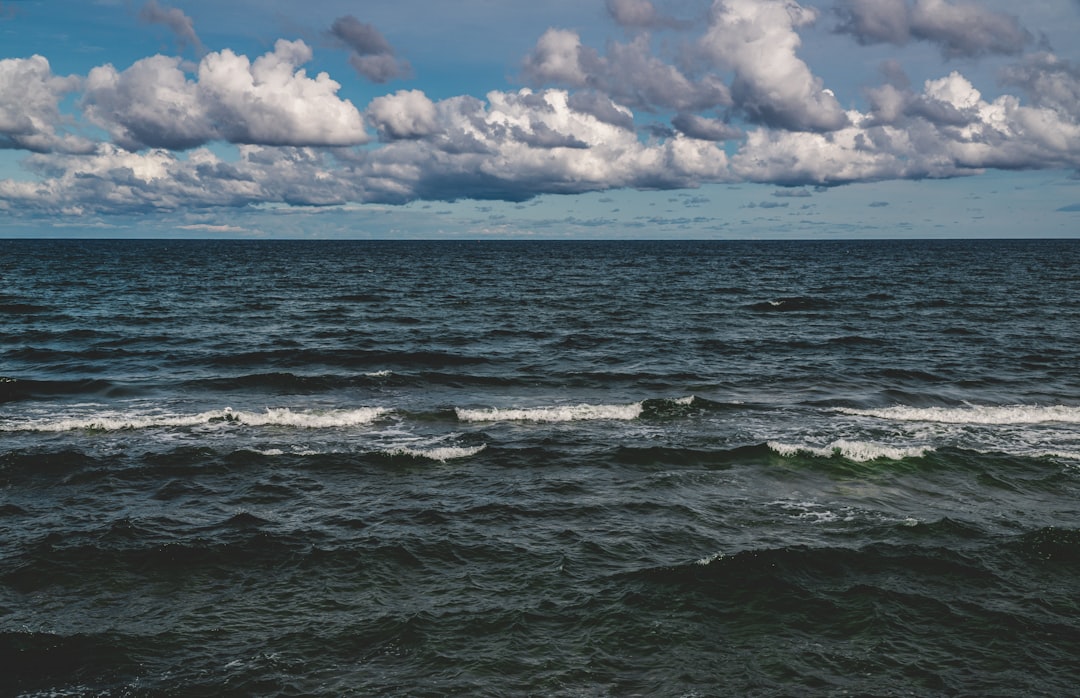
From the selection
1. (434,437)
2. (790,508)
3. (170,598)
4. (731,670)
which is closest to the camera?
(731,670)

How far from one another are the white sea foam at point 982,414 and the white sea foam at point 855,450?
475 centimetres

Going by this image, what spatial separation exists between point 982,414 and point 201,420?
2809 centimetres

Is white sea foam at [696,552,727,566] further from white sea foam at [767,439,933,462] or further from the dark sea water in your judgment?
white sea foam at [767,439,933,462]

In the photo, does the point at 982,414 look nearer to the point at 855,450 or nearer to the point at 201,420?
the point at 855,450

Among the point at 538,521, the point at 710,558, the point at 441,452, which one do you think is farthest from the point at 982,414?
the point at 441,452

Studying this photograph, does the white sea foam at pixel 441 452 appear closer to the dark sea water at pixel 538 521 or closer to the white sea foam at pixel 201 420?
the dark sea water at pixel 538 521

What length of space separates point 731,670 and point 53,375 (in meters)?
34.2

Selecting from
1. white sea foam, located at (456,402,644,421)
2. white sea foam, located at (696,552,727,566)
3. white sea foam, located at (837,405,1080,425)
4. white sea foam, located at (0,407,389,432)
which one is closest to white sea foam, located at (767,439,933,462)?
white sea foam, located at (837,405,1080,425)

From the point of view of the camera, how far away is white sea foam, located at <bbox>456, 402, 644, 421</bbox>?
89.4 feet

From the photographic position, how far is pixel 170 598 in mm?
14117

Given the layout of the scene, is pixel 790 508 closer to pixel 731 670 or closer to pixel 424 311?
pixel 731 670

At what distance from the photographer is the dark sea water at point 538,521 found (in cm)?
1204

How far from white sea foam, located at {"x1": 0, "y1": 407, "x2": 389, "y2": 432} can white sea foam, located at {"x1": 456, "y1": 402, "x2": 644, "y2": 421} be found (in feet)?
11.9

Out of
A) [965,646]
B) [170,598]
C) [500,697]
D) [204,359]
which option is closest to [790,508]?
[965,646]
